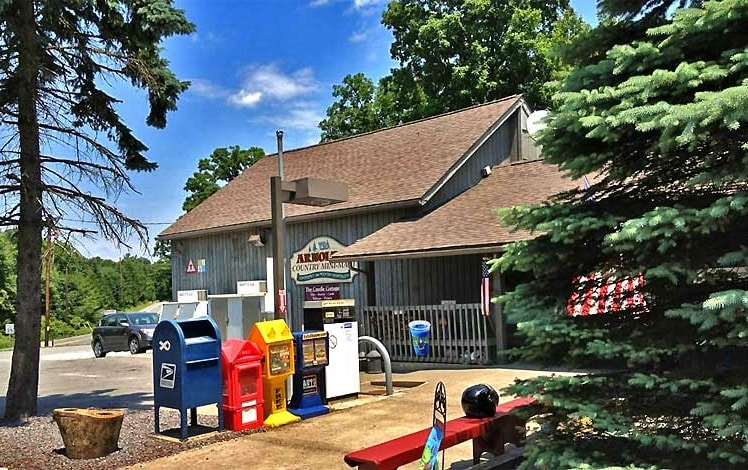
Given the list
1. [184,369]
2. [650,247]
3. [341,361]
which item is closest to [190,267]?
[341,361]

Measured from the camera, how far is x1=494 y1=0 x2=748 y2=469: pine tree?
3551 millimetres

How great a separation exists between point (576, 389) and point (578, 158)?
56.1 inches

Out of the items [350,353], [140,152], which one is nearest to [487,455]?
[350,353]

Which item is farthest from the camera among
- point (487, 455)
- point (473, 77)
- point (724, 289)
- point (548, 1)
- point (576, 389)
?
point (548, 1)

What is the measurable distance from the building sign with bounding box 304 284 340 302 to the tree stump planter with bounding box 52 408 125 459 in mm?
10374

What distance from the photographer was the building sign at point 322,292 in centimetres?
1769

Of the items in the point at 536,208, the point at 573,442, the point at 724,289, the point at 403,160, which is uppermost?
Result: the point at 403,160

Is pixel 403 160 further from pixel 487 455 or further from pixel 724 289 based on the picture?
pixel 724 289

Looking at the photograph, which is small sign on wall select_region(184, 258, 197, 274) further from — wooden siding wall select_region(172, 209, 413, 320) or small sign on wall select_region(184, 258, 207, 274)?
wooden siding wall select_region(172, 209, 413, 320)

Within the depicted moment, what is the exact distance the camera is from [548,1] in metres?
32.6

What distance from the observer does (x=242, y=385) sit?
27.8 feet

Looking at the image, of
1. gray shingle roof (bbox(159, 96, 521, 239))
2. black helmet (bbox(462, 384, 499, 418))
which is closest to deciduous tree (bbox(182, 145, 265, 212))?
gray shingle roof (bbox(159, 96, 521, 239))

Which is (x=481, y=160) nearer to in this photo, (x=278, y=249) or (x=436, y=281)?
(x=436, y=281)

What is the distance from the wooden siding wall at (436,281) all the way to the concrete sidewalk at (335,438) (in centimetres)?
493
